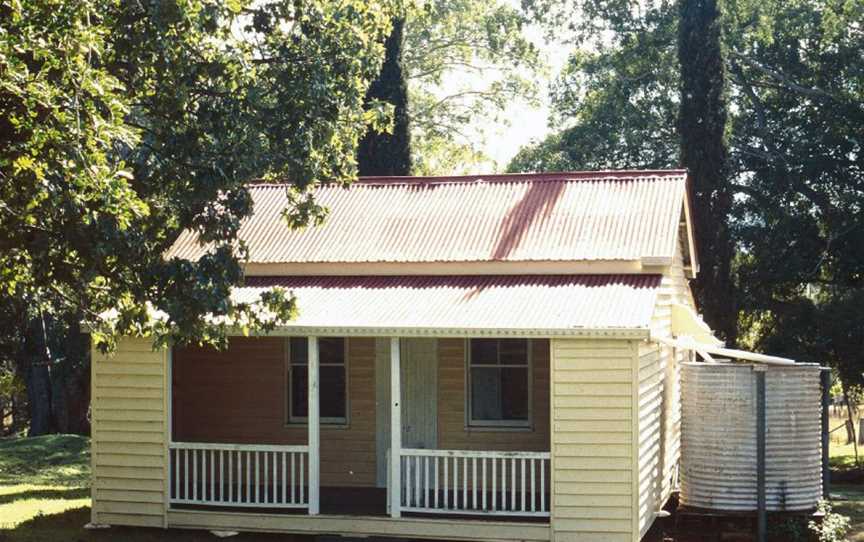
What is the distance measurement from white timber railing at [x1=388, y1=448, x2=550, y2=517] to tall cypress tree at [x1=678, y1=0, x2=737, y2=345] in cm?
1073

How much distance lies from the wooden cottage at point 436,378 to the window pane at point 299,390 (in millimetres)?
38

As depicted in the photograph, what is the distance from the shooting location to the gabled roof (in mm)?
16516

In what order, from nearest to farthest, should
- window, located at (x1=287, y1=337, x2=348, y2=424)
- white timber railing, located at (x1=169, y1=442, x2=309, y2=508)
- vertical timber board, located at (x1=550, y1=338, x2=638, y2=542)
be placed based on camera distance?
1. vertical timber board, located at (x1=550, y1=338, x2=638, y2=542)
2. white timber railing, located at (x1=169, y1=442, x2=309, y2=508)
3. window, located at (x1=287, y1=337, x2=348, y2=424)

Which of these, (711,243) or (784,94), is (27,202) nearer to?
(711,243)

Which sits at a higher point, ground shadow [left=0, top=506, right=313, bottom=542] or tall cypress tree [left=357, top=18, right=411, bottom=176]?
tall cypress tree [left=357, top=18, right=411, bottom=176]

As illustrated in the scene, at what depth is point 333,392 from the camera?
17656mm

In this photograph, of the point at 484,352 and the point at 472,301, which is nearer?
the point at 472,301

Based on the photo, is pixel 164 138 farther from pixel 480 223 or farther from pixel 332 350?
pixel 480 223

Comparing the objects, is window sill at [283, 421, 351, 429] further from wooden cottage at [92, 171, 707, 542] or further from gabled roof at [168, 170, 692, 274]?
gabled roof at [168, 170, 692, 274]

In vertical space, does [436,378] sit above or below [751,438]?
above

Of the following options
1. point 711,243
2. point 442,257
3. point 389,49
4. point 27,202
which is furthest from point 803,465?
point 389,49

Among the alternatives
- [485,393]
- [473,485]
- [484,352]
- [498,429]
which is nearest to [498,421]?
[498,429]

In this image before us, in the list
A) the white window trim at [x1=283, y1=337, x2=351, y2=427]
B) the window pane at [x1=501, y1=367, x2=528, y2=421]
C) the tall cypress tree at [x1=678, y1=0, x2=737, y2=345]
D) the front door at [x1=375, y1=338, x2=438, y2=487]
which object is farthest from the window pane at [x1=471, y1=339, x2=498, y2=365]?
the tall cypress tree at [x1=678, y1=0, x2=737, y2=345]

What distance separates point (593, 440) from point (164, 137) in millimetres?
5959
